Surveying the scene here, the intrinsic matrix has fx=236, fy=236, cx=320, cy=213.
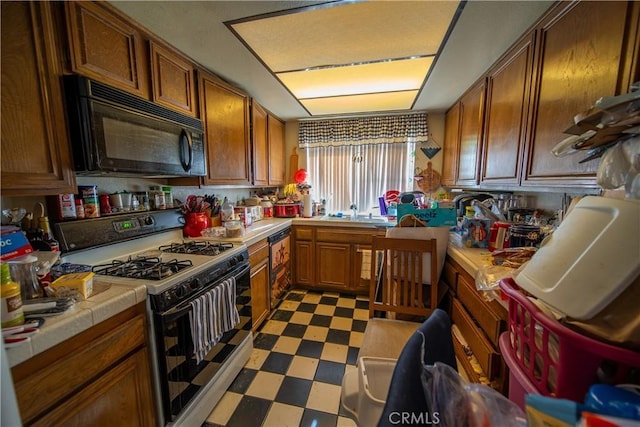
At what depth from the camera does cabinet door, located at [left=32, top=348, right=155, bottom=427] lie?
767 mm

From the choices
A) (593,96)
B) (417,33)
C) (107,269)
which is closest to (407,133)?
(417,33)

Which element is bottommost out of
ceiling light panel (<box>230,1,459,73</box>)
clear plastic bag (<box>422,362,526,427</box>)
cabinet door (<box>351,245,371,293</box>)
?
cabinet door (<box>351,245,371,293</box>)

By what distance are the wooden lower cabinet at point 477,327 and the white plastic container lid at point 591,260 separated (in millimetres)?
483

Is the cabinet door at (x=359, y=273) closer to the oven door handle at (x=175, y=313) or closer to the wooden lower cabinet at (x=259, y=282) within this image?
the wooden lower cabinet at (x=259, y=282)

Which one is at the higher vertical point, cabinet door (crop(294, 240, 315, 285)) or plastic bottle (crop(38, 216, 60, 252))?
plastic bottle (crop(38, 216, 60, 252))

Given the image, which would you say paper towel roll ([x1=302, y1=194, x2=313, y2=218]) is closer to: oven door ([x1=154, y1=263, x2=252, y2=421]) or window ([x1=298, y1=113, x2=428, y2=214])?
window ([x1=298, y1=113, x2=428, y2=214])

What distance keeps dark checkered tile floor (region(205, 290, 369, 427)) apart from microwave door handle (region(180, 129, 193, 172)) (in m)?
1.49

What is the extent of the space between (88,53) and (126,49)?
22 cm

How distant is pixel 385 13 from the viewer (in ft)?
4.04

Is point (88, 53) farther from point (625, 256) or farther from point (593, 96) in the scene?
point (593, 96)

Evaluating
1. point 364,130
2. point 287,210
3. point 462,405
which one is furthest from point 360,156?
point 462,405

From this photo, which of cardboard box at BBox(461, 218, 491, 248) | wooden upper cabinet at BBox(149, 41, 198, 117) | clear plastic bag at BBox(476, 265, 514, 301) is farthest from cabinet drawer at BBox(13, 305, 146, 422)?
cardboard box at BBox(461, 218, 491, 248)

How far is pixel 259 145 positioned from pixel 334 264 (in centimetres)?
159

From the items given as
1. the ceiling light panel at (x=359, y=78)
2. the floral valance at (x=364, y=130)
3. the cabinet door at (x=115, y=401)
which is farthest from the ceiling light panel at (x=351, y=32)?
the cabinet door at (x=115, y=401)
